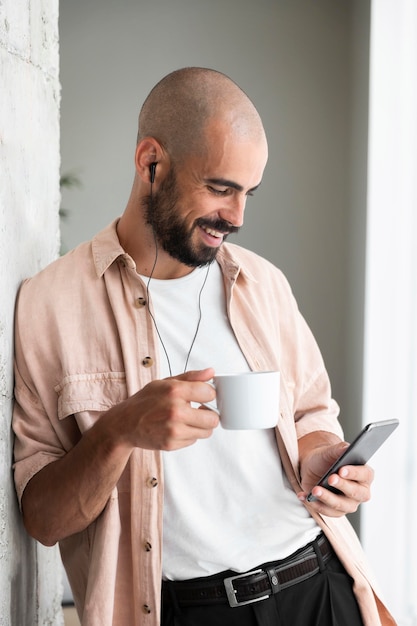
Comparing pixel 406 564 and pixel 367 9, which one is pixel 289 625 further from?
pixel 367 9

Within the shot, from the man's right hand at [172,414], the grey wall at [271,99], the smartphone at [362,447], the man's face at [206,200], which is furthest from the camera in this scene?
the grey wall at [271,99]

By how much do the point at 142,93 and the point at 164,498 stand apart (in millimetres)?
3411

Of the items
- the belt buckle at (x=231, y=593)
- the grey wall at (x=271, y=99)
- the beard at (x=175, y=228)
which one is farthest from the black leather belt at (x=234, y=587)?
the grey wall at (x=271, y=99)

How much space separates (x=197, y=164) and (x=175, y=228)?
11cm

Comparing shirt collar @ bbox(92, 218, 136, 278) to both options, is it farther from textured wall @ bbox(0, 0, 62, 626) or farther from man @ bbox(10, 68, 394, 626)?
textured wall @ bbox(0, 0, 62, 626)

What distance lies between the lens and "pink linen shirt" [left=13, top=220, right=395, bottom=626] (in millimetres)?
1287

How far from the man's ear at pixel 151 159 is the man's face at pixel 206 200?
3cm

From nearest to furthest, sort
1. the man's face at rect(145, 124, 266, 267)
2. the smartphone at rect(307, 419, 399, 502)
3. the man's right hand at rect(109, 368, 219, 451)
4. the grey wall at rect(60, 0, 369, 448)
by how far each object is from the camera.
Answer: the man's right hand at rect(109, 368, 219, 451)
the smartphone at rect(307, 419, 399, 502)
the man's face at rect(145, 124, 266, 267)
the grey wall at rect(60, 0, 369, 448)

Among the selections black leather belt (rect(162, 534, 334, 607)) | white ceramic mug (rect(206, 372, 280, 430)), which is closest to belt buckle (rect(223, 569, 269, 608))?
black leather belt (rect(162, 534, 334, 607))

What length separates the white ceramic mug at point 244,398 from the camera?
1090 millimetres

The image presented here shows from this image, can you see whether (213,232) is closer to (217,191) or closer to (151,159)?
(217,191)

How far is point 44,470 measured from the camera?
128 cm

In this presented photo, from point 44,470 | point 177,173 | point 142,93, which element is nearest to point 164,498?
point 44,470

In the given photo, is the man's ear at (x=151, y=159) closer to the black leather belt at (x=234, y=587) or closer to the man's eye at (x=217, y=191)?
the man's eye at (x=217, y=191)
